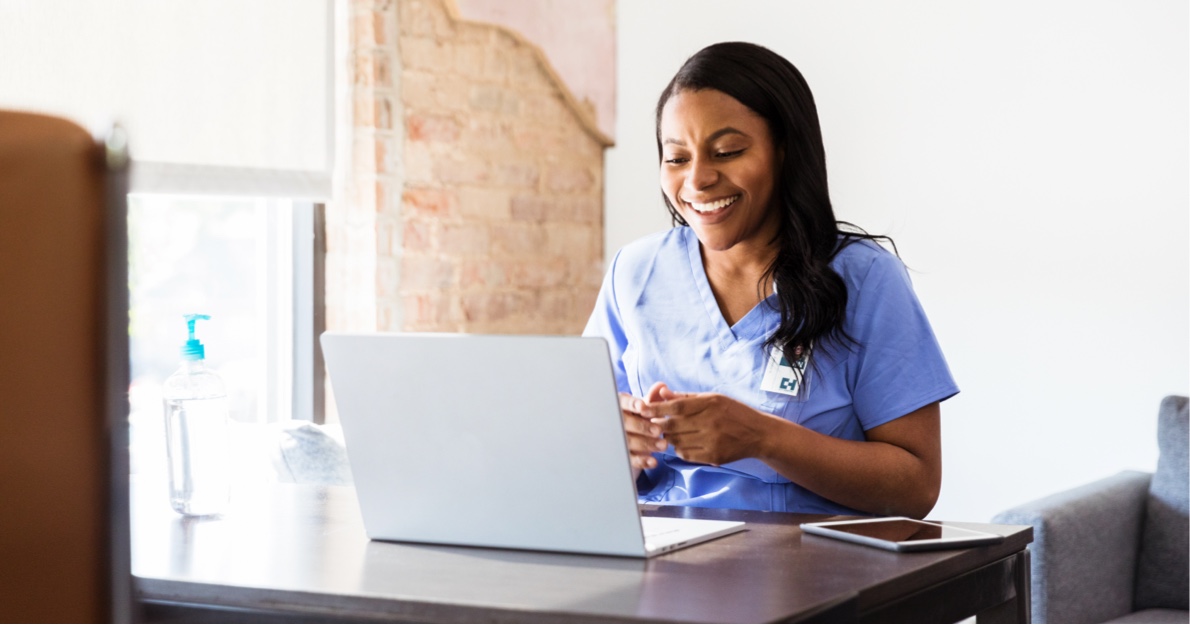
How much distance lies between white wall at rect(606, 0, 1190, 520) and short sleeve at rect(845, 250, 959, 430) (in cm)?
125

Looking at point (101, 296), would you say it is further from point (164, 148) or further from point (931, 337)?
point (164, 148)

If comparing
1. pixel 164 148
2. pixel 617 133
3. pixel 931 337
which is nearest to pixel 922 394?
pixel 931 337

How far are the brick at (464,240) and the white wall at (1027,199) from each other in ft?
2.98

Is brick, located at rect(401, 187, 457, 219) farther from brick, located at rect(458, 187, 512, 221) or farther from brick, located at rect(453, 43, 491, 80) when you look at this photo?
brick, located at rect(453, 43, 491, 80)

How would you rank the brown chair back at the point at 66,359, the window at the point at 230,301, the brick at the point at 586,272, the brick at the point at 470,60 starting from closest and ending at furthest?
the brown chair back at the point at 66,359 < the window at the point at 230,301 < the brick at the point at 470,60 < the brick at the point at 586,272

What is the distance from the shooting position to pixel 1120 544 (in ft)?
8.67

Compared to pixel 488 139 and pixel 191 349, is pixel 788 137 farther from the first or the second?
pixel 488 139

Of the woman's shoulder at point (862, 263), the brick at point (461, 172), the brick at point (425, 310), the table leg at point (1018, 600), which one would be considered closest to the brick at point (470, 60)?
the brick at point (461, 172)

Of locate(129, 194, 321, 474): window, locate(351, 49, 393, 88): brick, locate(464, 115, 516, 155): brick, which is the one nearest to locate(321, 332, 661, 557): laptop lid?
locate(129, 194, 321, 474): window

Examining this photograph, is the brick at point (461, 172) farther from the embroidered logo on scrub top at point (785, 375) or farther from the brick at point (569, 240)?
the embroidered logo on scrub top at point (785, 375)

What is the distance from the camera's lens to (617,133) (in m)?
3.64

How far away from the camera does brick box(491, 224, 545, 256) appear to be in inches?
128

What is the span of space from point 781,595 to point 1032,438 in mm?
2053

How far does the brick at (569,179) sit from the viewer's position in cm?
346
